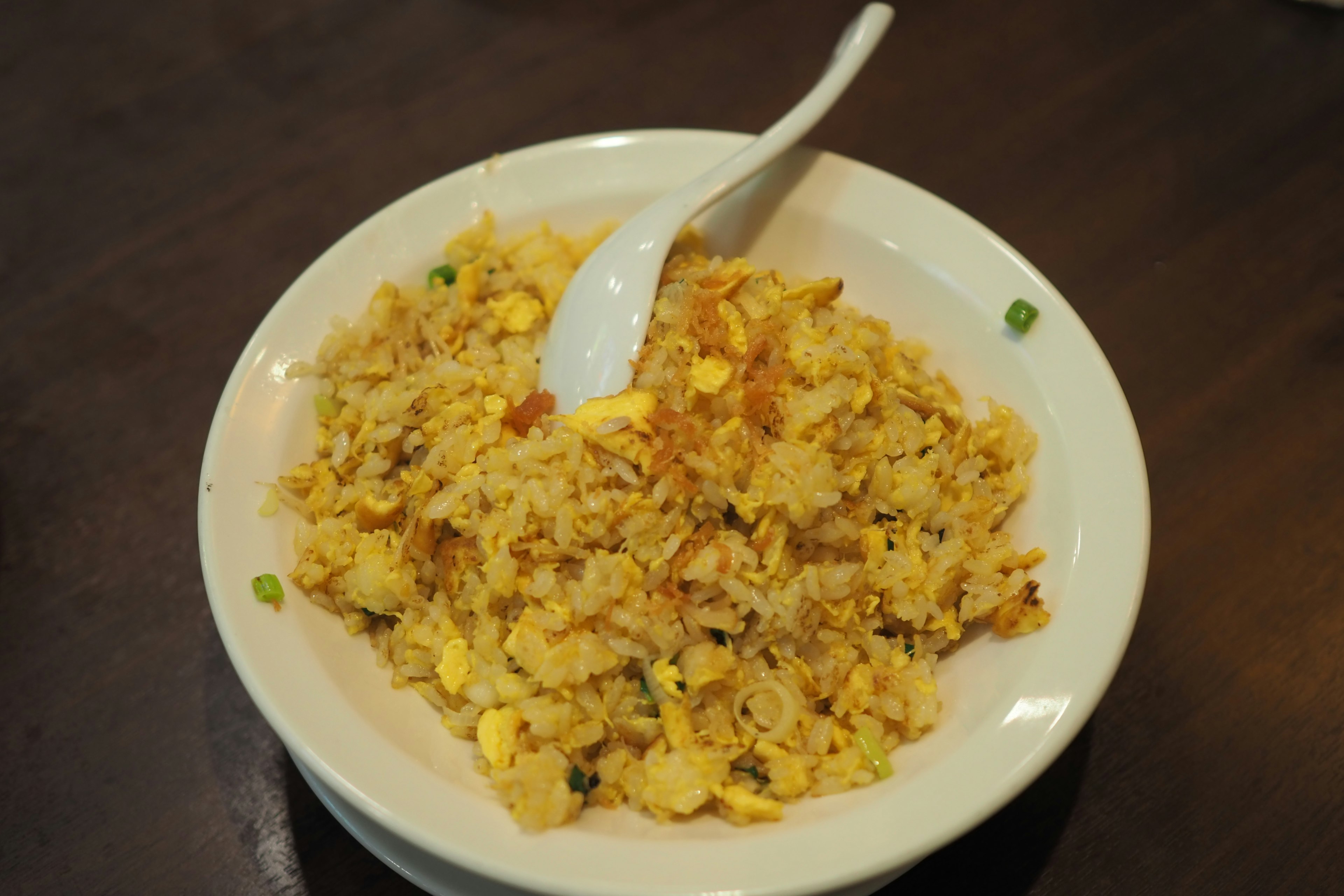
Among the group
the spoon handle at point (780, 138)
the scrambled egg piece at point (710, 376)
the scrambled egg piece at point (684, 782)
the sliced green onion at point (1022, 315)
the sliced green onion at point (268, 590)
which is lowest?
the scrambled egg piece at point (684, 782)

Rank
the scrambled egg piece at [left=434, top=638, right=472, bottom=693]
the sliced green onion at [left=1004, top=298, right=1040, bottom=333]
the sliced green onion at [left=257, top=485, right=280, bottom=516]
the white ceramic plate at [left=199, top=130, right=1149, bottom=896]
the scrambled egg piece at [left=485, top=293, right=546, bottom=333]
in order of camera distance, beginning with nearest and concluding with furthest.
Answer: the white ceramic plate at [left=199, top=130, right=1149, bottom=896], the scrambled egg piece at [left=434, top=638, right=472, bottom=693], the sliced green onion at [left=257, top=485, right=280, bottom=516], the sliced green onion at [left=1004, top=298, right=1040, bottom=333], the scrambled egg piece at [left=485, top=293, right=546, bottom=333]

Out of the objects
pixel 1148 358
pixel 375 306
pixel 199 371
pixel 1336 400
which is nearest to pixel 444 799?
pixel 375 306

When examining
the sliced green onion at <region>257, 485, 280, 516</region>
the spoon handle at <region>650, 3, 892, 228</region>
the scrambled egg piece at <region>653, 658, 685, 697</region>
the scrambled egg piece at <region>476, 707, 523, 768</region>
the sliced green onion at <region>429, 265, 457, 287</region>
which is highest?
the spoon handle at <region>650, 3, 892, 228</region>

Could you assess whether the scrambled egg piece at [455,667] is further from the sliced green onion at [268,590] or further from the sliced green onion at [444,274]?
the sliced green onion at [444,274]

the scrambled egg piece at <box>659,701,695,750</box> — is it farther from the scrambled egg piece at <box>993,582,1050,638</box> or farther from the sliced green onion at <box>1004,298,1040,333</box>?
the sliced green onion at <box>1004,298,1040,333</box>

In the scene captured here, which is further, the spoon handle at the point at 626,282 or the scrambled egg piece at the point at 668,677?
the spoon handle at the point at 626,282

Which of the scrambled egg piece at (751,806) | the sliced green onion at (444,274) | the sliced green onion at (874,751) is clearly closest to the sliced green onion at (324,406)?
the sliced green onion at (444,274)

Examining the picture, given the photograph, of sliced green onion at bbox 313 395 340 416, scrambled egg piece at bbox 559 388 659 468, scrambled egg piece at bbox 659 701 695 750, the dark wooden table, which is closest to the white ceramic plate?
sliced green onion at bbox 313 395 340 416
